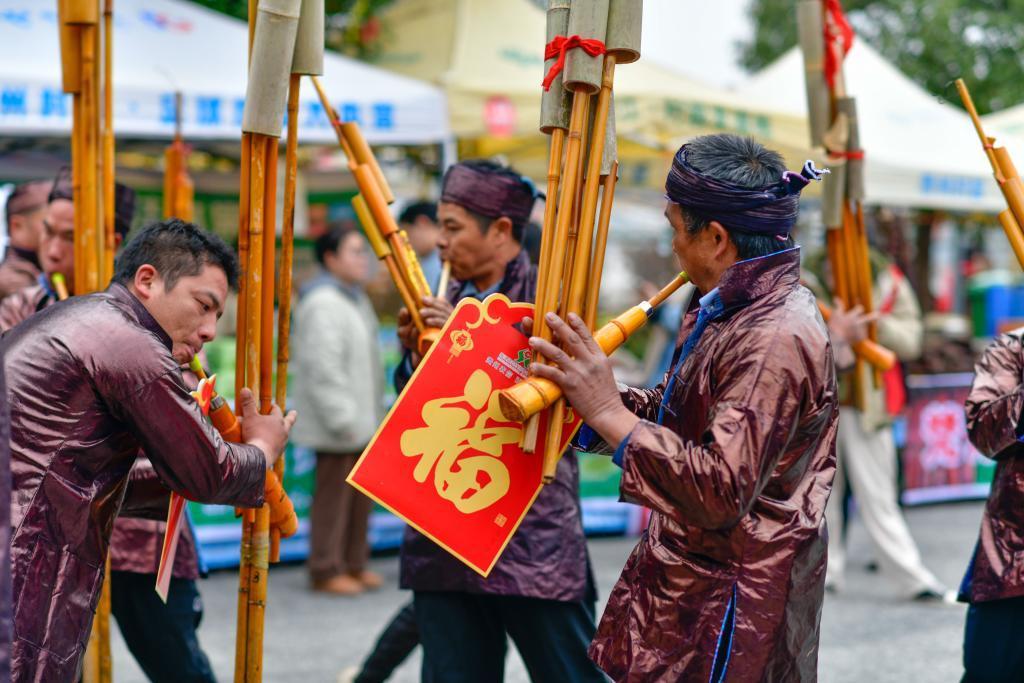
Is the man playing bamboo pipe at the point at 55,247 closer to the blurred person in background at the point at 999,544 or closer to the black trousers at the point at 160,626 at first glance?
the black trousers at the point at 160,626

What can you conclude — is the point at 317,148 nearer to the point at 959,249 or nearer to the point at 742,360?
the point at 742,360

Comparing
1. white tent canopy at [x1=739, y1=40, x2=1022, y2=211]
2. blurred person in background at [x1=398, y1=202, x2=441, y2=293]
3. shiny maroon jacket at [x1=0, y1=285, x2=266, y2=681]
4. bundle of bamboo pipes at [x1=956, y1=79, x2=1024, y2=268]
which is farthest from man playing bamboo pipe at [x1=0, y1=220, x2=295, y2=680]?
white tent canopy at [x1=739, y1=40, x2=1022, y2=211]

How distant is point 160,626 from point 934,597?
4.15m

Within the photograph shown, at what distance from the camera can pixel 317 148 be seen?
8781 mm

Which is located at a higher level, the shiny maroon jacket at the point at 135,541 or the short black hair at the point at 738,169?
the short black hair at the point at 738,169

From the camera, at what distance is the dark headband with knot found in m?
2.15

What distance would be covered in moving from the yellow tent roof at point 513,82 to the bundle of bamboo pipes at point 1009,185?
355 cm

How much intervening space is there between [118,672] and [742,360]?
361 cm

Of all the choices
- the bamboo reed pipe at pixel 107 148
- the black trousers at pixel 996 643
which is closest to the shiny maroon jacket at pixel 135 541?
the bamboo reed pipe at pixel 107 148

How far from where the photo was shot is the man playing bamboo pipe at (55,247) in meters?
3.39

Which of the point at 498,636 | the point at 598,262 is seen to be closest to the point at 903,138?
the point at 498,636

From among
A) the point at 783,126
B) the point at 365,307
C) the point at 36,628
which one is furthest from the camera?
the point at 783,126

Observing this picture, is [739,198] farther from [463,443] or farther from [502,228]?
[502,228]

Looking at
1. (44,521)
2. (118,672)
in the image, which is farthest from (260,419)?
(118,672)
